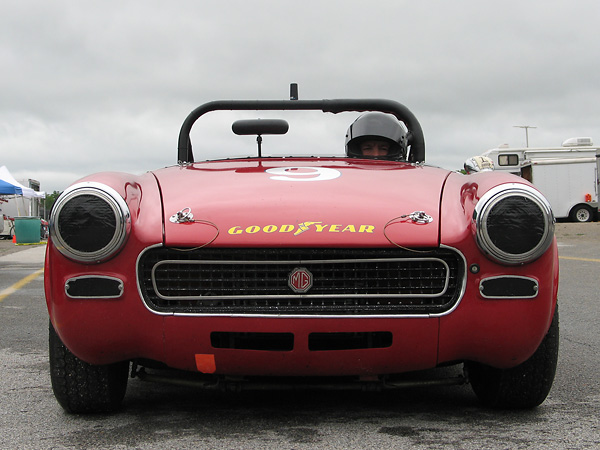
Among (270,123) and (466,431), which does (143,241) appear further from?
(270,123)

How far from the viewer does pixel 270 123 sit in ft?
13.8

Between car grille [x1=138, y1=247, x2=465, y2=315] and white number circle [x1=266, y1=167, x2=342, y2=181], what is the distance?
595 mm

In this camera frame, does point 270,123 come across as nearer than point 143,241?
No

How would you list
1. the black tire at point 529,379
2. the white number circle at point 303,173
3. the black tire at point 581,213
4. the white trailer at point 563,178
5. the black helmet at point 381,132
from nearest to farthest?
the black tire at point 529,379
the white number circle at point 303,173
the black helmet at point 381,132
the white trailer at point 563,178
the black tire at point 581,213

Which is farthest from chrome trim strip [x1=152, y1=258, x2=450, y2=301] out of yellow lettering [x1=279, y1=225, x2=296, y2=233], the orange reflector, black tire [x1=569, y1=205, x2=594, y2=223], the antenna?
black tire [x1=569, y1=205, x2=594, y2=223]

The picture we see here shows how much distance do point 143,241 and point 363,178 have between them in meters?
1.00

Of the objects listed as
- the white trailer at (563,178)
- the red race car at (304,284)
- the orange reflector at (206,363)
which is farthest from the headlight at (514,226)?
the white trailer at (563,178)

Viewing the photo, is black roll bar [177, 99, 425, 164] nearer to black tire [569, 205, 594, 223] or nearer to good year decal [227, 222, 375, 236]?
good year decal [227, 222, 375, 236]

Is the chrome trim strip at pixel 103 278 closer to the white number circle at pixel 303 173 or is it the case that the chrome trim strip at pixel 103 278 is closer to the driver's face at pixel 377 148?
the white number circle at pixel 303 173

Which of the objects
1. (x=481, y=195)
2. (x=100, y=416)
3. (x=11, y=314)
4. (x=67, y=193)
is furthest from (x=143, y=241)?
(x=11, y=314)

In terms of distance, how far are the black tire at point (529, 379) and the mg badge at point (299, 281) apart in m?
0.76

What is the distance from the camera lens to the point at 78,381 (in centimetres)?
282

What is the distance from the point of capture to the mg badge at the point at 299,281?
254cm

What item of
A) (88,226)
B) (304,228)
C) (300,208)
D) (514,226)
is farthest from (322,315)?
(88,226)
